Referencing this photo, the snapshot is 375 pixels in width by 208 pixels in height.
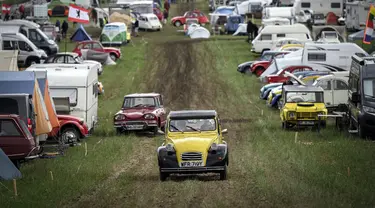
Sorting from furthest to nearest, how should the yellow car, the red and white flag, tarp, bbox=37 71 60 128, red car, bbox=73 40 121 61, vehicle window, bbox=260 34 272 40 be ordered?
the red and white flag
vehicle window, bbox=260 34 272 40
red car, bbox=73 40 121 61
tarp, bbox=37 71 60 128
the yellow car

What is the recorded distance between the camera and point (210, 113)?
73.9ft

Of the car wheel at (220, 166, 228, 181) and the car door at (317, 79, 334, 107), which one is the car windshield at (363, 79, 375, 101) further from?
the car wheel at (220, 166, 228, 181)

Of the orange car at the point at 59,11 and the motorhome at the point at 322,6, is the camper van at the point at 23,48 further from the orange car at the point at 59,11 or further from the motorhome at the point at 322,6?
the orange car at the point at 59,11

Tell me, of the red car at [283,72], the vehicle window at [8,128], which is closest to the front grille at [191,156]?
the vehicle window at [8,128]

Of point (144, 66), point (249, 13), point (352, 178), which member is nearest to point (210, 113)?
point (352, 178)

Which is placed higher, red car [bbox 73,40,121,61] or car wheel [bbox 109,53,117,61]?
red car [bbox 73,40,121,61]

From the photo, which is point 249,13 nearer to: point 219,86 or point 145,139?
point 219,86

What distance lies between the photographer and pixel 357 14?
6600 cm

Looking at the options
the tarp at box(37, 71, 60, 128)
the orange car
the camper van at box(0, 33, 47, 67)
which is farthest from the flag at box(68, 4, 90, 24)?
the orange car

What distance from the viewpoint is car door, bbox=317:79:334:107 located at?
33.8 m

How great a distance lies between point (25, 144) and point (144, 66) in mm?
31384

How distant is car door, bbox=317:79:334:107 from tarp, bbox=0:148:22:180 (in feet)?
49.6

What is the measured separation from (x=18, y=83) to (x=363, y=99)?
1085 centimetres

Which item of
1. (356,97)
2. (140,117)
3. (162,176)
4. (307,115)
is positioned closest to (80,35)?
(140,117)
